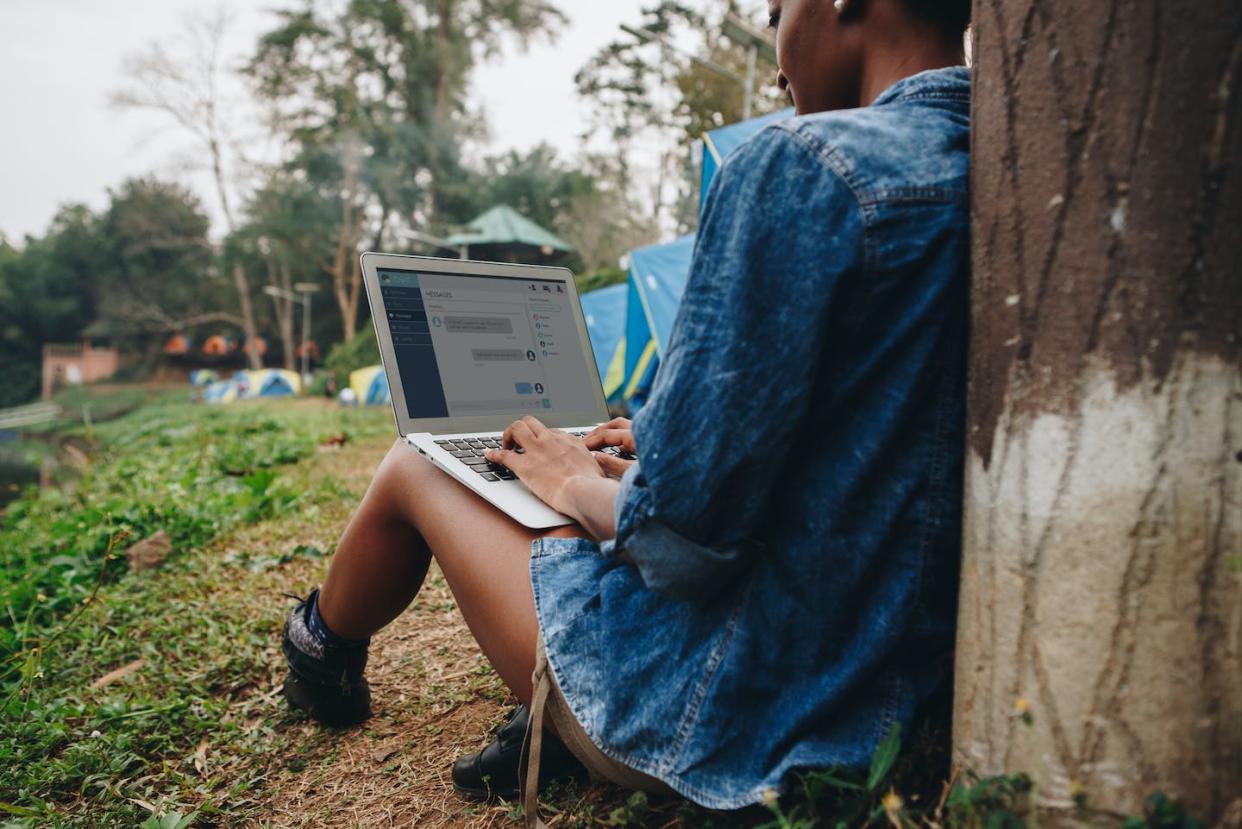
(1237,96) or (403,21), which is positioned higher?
(403,21)

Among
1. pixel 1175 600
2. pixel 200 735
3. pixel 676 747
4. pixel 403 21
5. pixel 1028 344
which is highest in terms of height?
pixel 403 21

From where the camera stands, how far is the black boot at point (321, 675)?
68.6 inches

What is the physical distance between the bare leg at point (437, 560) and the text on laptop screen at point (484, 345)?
18cm

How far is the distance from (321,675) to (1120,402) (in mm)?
1634

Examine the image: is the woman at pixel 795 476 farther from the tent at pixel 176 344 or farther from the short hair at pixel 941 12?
the tent at pixel 176 344

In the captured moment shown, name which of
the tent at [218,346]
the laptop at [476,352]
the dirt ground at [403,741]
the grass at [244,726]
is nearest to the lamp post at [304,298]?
the tent at [218,346]

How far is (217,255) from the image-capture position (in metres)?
30.9

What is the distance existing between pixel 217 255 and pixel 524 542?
33.9m

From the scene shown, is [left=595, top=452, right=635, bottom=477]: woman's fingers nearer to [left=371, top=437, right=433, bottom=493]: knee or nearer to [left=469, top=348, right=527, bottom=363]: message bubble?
[left=371, top=437, right=433, bottom=493]: knee

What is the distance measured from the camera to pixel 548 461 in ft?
4.41

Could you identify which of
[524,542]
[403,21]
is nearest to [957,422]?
[524,542]

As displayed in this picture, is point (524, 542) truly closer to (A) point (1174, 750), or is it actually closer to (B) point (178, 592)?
(A) point (1174, 750)

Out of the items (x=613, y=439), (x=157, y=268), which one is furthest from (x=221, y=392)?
(x=613, y=439)

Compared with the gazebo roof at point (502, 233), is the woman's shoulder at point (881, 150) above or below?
below
